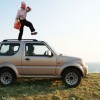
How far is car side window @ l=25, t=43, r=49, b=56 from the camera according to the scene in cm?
1464

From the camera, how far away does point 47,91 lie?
14.0m

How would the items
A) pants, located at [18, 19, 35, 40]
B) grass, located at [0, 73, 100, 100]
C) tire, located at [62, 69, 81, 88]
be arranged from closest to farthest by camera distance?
grass, located at [0, 73, 100, 100] < tire, located at [62, 69, 81, 88] < pants, located at [18, 19, 35, 40]

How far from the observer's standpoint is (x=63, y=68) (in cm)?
1445

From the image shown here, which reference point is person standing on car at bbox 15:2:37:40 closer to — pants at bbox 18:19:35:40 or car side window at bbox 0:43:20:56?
pants at bbox 18:19:35:40

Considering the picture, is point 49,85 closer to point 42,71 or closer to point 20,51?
point 42,71

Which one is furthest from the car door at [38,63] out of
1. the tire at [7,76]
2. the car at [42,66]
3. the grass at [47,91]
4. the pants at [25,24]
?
the pants at [25,24]

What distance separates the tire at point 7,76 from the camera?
14.5 m

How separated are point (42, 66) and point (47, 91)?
120cm

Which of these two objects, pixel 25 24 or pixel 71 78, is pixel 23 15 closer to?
pixel 25 24

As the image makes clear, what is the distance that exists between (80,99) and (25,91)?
A: 7.87 feet

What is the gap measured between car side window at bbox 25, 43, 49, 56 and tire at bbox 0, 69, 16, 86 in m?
1.12

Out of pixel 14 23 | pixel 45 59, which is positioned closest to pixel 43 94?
pixel 45 59

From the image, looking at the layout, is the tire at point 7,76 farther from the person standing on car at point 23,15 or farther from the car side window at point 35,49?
the person standing on car at point 23,15

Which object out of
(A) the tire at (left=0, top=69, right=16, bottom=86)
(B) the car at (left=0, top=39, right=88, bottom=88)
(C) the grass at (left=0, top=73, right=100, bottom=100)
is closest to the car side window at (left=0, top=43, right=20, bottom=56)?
(B) the car at (left=0, top=39, right=88, bottom=88)
